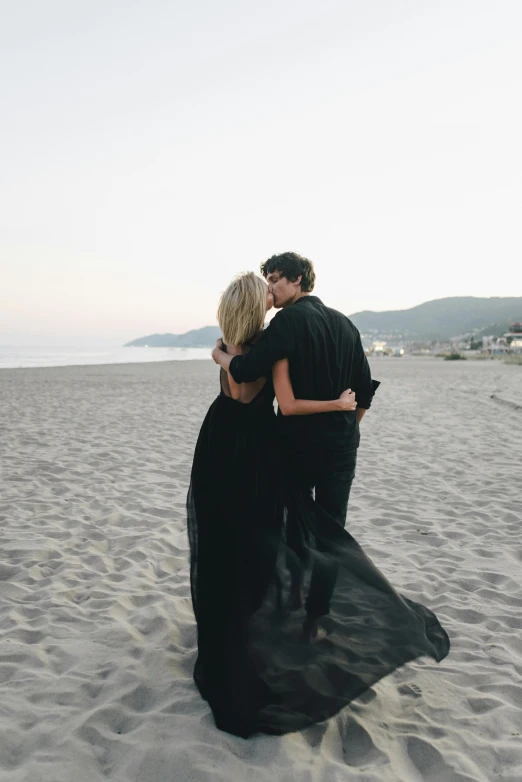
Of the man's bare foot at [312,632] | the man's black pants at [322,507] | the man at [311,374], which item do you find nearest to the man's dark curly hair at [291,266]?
the man at [311,374]

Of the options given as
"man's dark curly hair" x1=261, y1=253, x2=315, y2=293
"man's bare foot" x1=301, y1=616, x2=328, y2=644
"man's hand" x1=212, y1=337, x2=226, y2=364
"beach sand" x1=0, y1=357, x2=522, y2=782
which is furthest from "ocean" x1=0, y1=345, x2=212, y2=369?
"man's bare foot" x1=301, y1=616, x2=328, y2=644

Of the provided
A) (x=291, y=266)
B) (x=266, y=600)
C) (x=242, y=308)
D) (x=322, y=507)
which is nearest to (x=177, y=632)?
(x=266, y=600)

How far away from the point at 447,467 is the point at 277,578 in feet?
18.0

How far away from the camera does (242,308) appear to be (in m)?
2.40

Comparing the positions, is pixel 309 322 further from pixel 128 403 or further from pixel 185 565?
pixel 128 403

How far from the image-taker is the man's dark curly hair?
2500 mm

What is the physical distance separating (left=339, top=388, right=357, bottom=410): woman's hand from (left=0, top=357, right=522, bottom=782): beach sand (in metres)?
1.31

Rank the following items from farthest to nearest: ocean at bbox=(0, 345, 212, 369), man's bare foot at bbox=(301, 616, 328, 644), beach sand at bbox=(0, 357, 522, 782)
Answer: ocean at bbox=(0, 345, 212, 369) → man's bare foot at bbox=(301, 616, 328, 644) → beach sand at bbox=(0, 357, 522, 782)

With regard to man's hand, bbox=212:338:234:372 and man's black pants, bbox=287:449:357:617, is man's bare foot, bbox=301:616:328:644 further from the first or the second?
man's hand, bbox=212:338:234:372

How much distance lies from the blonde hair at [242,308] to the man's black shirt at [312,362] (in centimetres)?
8

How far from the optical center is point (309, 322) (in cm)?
244

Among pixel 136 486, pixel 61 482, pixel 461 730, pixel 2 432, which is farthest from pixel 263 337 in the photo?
pixel 2 432

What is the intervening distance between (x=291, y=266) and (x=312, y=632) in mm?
1564

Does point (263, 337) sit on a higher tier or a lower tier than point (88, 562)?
higher
